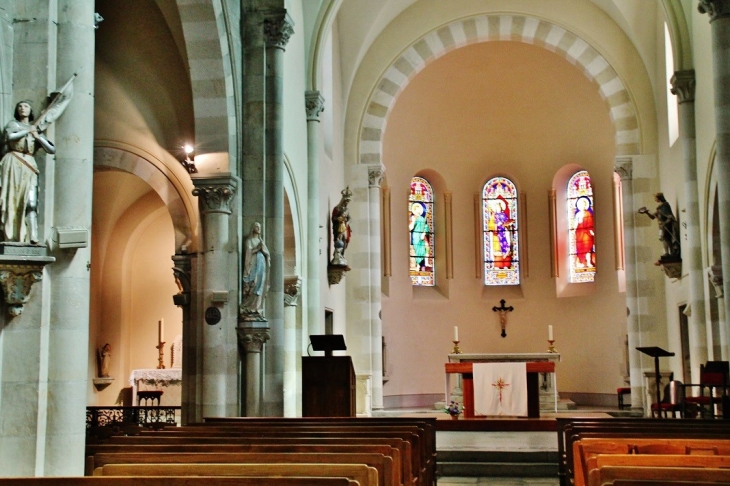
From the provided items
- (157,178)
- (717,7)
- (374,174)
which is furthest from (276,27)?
(374,174)

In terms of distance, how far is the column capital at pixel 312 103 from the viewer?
16.4 meters

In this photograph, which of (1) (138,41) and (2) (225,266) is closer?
(2) (225,266)

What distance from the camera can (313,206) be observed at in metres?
16.4

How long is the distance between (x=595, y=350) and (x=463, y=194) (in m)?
5.17

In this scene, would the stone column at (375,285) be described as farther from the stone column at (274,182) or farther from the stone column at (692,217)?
the stone column at (274,182)

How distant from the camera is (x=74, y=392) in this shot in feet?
23.0

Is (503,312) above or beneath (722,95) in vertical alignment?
beneath

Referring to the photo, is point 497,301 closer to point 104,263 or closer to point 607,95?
point 607,95

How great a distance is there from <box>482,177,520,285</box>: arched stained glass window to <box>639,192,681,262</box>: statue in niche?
6814 millimetres

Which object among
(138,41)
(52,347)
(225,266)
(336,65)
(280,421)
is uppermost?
(336,65)

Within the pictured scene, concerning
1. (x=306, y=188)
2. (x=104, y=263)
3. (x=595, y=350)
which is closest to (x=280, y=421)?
(x=306, y=188)

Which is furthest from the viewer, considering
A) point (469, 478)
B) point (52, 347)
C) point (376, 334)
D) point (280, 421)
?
point (376, 334)

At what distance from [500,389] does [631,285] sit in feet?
15.0

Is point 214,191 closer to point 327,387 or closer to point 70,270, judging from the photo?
point 327,387
